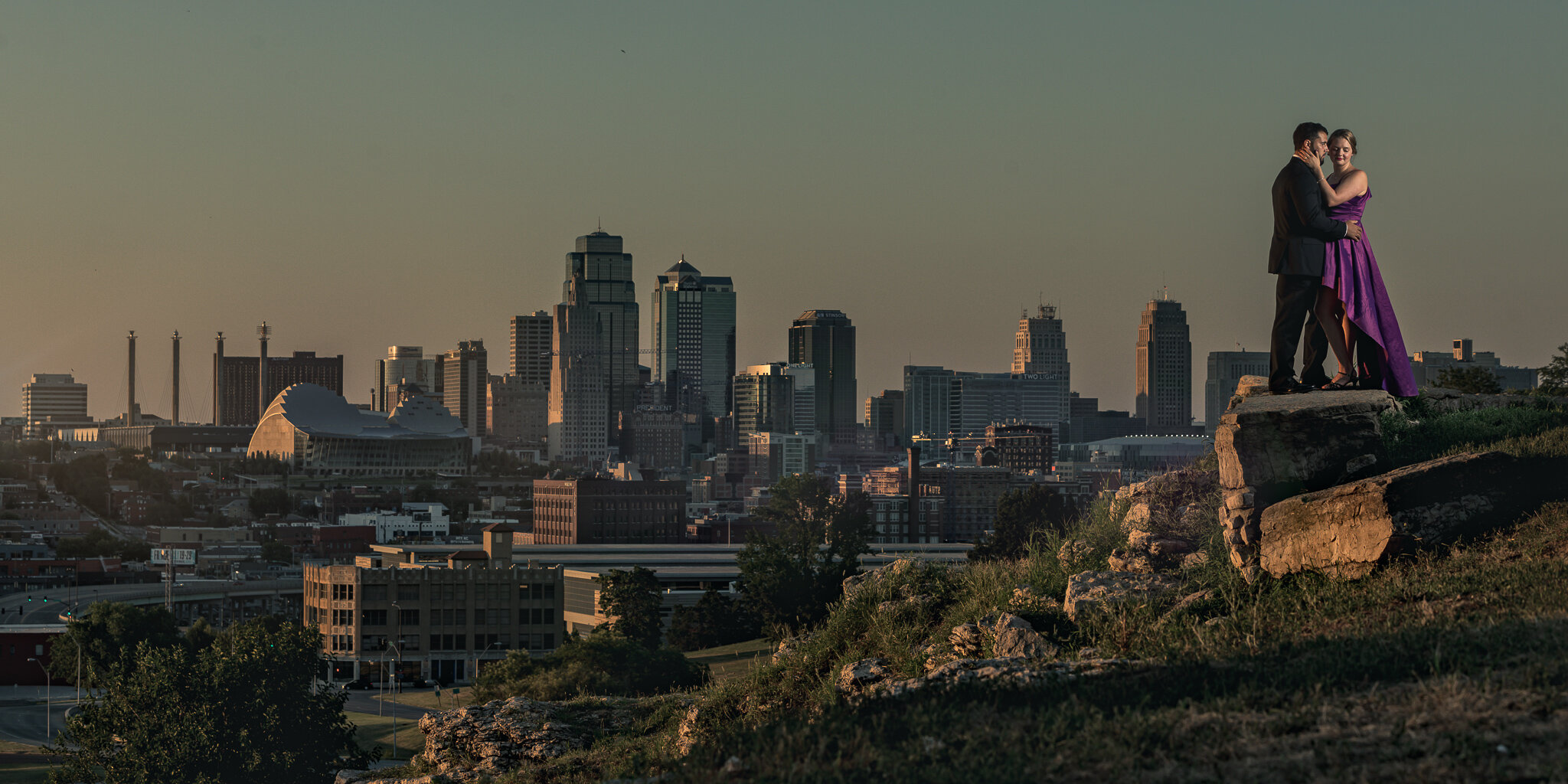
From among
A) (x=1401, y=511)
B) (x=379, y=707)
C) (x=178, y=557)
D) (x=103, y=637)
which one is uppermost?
(x=1401, y=511)

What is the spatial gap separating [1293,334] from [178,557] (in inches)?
4157

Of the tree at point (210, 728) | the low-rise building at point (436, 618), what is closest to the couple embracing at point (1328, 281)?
the tree at point (210, 728)

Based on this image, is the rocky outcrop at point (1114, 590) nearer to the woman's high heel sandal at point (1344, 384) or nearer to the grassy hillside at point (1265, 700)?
the grassy hillside at point (1265, 700)

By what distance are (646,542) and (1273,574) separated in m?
125

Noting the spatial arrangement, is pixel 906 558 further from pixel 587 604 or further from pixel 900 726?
pixel 587 604

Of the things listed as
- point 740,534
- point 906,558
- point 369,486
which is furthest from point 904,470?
point 906,558

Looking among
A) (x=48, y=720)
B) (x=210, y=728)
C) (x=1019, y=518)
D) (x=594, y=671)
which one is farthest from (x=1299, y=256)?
(x=1019, y=518)

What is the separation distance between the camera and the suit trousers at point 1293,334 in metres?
13.0

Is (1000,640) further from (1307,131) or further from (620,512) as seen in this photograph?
(620,512)

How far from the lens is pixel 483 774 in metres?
13.9

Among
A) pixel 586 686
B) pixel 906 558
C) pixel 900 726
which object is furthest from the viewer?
pixel 586 686

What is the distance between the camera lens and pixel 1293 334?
43.2 feet

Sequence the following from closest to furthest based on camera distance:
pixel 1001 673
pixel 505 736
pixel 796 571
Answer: pixel 1001 673
pixel 505 736
pixel 796 571

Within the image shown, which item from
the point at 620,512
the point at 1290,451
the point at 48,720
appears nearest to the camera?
the point at 1290,451
